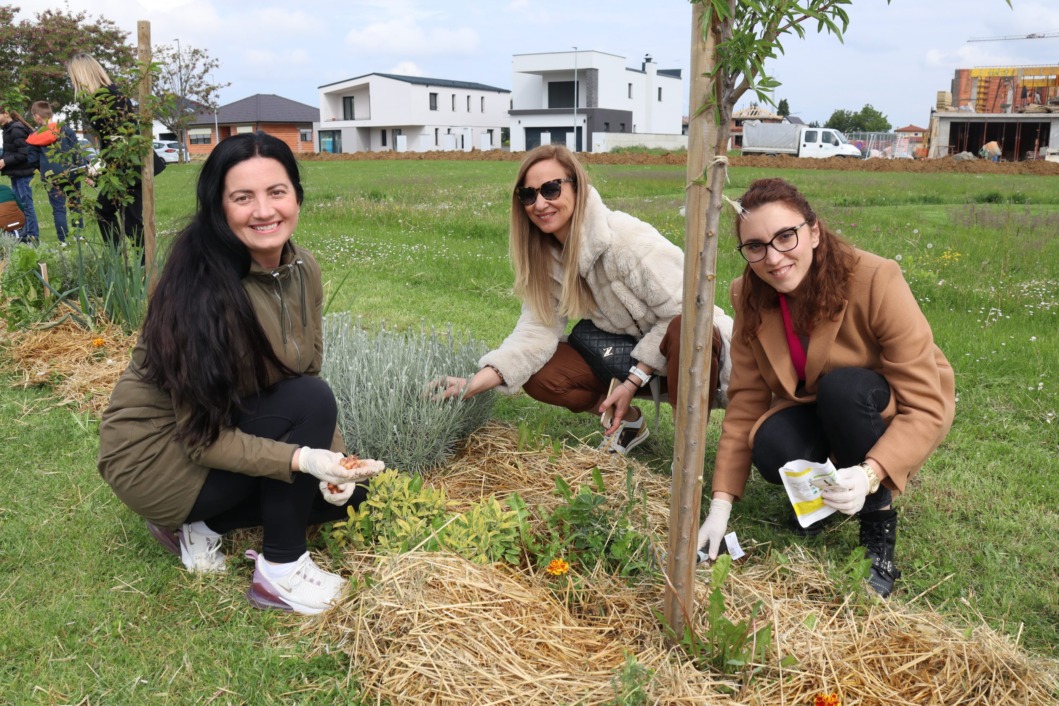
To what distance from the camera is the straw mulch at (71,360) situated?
434 centimetres

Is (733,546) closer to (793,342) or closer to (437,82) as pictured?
(793,342)

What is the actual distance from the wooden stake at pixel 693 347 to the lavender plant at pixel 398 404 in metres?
1.35

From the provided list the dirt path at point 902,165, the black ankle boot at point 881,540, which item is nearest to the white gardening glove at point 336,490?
the black ankle boot at point 881,540

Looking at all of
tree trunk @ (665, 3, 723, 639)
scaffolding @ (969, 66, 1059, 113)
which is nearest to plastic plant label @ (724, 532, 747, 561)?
tree trunk @ (665, 3, 723, 639)

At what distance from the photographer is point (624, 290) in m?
3.48

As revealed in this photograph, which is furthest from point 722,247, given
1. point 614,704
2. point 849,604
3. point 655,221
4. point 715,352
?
point 614,704

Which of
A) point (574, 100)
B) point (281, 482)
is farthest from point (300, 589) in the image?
point (574, 100)

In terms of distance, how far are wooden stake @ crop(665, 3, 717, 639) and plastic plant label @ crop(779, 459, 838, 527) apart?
14.7 inches

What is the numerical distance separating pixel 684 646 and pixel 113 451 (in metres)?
1.75

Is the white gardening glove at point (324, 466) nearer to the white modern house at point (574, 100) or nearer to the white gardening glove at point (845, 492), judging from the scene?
the white gardening glove at point (845, 492)

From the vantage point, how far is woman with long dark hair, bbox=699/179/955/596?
2.48 metres

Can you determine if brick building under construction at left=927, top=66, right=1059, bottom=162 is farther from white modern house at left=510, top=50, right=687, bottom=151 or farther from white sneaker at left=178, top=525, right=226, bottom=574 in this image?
white sneaker at left=178, top=525, right=226, bottom=574

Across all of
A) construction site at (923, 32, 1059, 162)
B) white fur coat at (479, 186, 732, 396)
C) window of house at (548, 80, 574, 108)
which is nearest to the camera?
white fur coat at (479, 186, 732, 396)

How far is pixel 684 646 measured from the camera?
211cm
